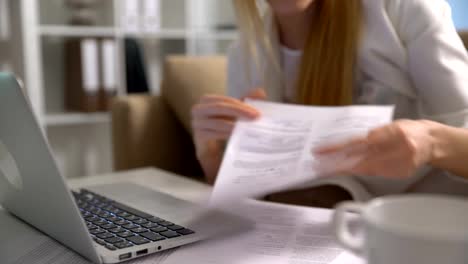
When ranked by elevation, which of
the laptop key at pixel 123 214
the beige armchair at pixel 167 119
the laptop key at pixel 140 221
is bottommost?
the beige armchair at pixel 167 119

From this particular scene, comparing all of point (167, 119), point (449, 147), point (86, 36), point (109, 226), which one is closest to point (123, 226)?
point (109, 226)

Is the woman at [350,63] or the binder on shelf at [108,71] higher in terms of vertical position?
the woman at [350,63]

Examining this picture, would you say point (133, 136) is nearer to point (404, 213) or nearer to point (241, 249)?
point (241, 249)

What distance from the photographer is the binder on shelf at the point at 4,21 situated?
215 centimetres

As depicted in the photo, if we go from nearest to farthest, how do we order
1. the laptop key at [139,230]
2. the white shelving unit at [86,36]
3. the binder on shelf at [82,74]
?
1. the laptop key at [139,230]
2. the white shelving unit at [86,36]
3. the binder on shelf at [82,74]

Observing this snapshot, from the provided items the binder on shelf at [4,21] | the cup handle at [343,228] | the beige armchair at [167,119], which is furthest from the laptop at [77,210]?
the binder on shelf at [4,21]

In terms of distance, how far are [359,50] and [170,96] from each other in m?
0.88

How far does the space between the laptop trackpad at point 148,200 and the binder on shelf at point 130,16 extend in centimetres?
161

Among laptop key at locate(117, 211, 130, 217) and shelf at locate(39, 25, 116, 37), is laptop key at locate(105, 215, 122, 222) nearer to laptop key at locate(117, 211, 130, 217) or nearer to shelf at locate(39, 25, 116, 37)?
laptop key at locate(117, 211, 130, 217)

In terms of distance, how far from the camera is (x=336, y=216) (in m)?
0.39

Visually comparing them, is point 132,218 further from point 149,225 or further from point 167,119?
point 167,119

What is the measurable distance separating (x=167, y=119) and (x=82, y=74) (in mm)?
763

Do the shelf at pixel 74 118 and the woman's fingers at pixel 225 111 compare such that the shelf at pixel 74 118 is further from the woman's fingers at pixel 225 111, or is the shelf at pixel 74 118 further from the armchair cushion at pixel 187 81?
the woman's fingers at pixel 225 111

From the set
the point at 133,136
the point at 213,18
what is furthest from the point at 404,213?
the point at 213,18
